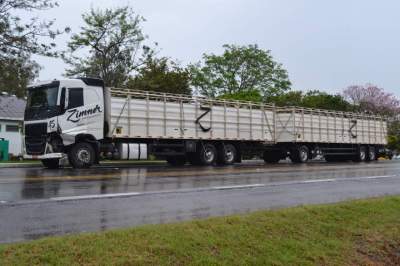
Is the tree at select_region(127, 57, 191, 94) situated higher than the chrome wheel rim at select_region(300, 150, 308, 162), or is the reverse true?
the tree at select_region(127, 57, 191, 94)

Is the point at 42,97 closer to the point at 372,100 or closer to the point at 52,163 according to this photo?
the point at 52,163

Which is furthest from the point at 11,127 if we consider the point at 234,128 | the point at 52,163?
the point at 52,163

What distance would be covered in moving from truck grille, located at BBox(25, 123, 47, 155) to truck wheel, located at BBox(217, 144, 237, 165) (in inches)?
354

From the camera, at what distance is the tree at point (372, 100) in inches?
2415

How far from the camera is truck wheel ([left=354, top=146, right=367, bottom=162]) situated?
33719 millimetres

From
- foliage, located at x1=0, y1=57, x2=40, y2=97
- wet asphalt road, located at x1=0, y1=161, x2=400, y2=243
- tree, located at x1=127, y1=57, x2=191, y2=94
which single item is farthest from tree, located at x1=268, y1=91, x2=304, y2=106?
wet asphalt road, located at x1=0, y1=161, x2=400, y2=243

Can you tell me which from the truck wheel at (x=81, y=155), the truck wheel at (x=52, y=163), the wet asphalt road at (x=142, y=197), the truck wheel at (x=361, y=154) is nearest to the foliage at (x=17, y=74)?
the truck wheel at (x=52, y=163)

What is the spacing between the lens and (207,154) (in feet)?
78.1

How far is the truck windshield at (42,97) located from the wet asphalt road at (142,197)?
572 centimetres

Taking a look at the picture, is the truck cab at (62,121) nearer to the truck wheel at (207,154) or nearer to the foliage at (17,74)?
the foliage at (17,74)

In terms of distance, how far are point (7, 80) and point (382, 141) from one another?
26.2m

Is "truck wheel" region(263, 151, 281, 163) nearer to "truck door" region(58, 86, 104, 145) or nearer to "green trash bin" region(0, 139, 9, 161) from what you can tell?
"truck door" region(58, 86, 104, 145)

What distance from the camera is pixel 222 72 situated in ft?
182

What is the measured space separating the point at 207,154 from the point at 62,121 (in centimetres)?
767
